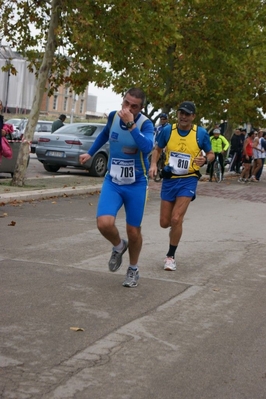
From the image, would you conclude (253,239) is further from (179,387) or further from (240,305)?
(179,387)

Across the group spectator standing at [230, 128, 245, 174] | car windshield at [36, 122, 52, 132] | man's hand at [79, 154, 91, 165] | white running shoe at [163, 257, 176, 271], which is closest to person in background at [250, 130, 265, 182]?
spectator standing at [230, 128, 245, 174]

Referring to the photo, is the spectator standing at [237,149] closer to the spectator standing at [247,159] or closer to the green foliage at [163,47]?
the green foliage at [163,47]

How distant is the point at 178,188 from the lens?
9789 millimetres

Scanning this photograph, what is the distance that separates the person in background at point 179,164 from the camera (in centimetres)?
967

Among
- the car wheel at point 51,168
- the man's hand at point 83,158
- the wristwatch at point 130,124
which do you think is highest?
the wristwatch at point 130,124

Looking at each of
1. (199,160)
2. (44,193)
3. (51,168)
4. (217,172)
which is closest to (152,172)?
(199,160)

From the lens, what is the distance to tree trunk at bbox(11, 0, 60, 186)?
1966 cm

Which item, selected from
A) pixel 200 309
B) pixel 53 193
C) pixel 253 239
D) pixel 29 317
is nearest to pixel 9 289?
pixel 29 317

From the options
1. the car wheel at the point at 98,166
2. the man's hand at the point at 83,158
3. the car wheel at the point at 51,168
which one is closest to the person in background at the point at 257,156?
the car wheel at the point at 98,166

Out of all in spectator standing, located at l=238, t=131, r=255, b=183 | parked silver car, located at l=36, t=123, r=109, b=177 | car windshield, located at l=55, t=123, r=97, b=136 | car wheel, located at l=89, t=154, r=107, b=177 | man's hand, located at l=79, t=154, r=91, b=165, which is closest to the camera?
man's hand, located at l=79, t=154, r=91, b=165

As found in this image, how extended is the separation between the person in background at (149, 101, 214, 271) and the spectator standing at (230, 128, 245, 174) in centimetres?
2606

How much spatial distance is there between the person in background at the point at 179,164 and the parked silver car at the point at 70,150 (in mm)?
15362

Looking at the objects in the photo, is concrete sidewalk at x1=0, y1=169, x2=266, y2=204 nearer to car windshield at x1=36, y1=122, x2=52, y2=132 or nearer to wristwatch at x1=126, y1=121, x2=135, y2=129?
wristwatch at x1=126, y1=121, x2=135, y2=129

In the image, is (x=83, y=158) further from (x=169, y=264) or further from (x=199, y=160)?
(x=169, y=264)
